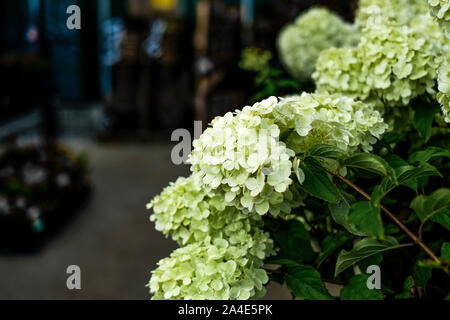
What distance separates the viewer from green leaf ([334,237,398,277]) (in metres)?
0.70

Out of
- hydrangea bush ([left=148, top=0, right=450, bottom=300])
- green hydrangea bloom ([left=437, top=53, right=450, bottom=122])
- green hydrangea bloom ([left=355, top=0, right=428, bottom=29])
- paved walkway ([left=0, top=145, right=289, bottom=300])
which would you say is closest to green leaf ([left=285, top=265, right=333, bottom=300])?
hydrangea bush ([left=148, top=0, right=450, bottom=300])

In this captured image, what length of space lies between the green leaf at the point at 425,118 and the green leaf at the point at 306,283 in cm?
29

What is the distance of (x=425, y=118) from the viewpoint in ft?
2.94

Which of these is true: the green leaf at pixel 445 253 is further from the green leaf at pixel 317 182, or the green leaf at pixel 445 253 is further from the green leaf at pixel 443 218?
the green leaf at pixel 317 182

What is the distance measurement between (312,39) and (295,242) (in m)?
1.31

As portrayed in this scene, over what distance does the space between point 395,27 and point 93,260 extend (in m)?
2.95

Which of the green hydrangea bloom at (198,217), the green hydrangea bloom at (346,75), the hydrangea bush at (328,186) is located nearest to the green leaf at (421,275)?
the hydrangea bush at (328,186)

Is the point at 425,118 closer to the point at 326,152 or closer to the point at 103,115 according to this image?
the point at 326,152

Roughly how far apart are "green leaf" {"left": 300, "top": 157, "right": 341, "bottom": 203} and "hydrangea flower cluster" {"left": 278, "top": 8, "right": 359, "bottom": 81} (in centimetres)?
125

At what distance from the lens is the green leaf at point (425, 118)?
2.89ft

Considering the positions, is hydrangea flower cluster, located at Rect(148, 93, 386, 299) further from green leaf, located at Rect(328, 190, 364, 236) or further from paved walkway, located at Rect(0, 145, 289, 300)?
paved walkway, located at Rect(0, 145, 289, 300)

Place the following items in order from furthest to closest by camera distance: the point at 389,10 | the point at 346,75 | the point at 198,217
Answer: the point at 389,10, the point at 346,75, the point at 198,217

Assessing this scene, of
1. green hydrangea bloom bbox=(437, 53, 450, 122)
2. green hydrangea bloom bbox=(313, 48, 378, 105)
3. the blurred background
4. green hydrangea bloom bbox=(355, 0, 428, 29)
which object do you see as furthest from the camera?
the blurred background

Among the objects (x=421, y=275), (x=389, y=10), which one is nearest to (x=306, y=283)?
(x=421, y=275)
